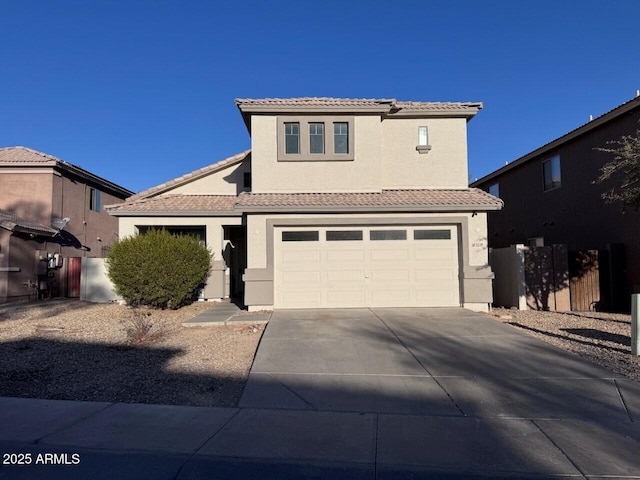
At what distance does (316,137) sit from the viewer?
1402 centimetres

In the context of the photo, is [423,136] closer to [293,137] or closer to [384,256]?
[293,137]

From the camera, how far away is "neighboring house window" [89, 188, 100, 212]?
22955mm

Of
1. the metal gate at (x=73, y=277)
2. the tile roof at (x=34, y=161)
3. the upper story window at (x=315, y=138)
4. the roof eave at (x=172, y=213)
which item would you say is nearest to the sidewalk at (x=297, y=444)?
the upper story window at (x=315, y=138)

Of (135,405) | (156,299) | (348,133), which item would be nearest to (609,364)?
(135,405)

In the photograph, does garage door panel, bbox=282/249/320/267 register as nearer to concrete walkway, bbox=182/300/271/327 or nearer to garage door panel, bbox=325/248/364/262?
garage door panel, bbox=325/248/364/262

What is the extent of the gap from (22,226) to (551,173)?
20840mm

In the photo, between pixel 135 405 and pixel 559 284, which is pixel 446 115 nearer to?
pixel 559 284

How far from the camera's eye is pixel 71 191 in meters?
21.1

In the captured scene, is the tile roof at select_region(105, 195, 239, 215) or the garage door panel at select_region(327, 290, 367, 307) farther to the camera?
the tile roof at select_region(105, 195, 239, 215)

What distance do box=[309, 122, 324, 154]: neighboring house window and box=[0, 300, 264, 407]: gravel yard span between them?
20.1ft

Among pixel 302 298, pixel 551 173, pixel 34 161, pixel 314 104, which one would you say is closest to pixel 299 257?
pixel 302 298

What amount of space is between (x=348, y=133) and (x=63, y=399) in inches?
420

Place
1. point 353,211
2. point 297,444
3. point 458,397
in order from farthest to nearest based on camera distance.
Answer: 1. point 353,211
2. point 458,397
3. point 297,444

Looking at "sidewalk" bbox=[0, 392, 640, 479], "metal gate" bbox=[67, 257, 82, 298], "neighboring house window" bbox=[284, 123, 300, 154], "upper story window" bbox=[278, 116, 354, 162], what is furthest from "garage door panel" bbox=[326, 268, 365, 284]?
"metal gate" bbox=[67, 257, 82, 298]
